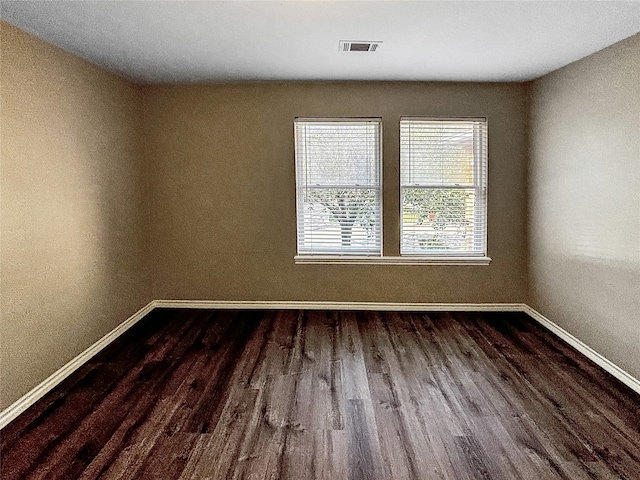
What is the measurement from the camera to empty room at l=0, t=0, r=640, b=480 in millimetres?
2609

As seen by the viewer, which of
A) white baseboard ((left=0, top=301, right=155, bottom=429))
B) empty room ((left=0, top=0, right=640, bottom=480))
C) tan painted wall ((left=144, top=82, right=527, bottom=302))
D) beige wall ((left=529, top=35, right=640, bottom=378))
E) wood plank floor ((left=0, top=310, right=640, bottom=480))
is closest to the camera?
wood plank floor ((left=0, top=310, right=640, bottom=480))

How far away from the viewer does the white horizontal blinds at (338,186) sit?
481 centimetres

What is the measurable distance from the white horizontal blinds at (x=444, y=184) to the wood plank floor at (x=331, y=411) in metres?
1.01

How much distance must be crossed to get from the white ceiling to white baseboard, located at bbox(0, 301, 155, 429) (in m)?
2.30

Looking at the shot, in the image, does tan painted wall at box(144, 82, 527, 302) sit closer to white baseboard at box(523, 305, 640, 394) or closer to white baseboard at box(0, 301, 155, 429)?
white baseboard at box(523, 305, 640, 394)

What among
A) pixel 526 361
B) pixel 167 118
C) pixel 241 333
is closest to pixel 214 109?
pixel 167 118

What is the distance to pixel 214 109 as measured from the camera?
4816 mm

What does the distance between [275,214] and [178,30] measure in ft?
7.34

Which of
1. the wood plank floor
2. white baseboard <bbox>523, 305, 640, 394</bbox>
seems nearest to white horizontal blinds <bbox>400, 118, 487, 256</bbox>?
white baseboard <bbox>523, 305, 640, 394</bbox>

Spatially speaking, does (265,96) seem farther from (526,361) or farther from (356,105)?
(526,361)

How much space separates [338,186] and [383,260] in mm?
908

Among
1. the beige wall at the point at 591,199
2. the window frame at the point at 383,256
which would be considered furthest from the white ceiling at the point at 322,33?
the window frame at the point at 383,256

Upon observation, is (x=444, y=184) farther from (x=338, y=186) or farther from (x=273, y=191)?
(x=273, y=191)

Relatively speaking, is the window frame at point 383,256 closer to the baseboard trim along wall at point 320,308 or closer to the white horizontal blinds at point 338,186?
the white horizontal blinds at point 338,186
